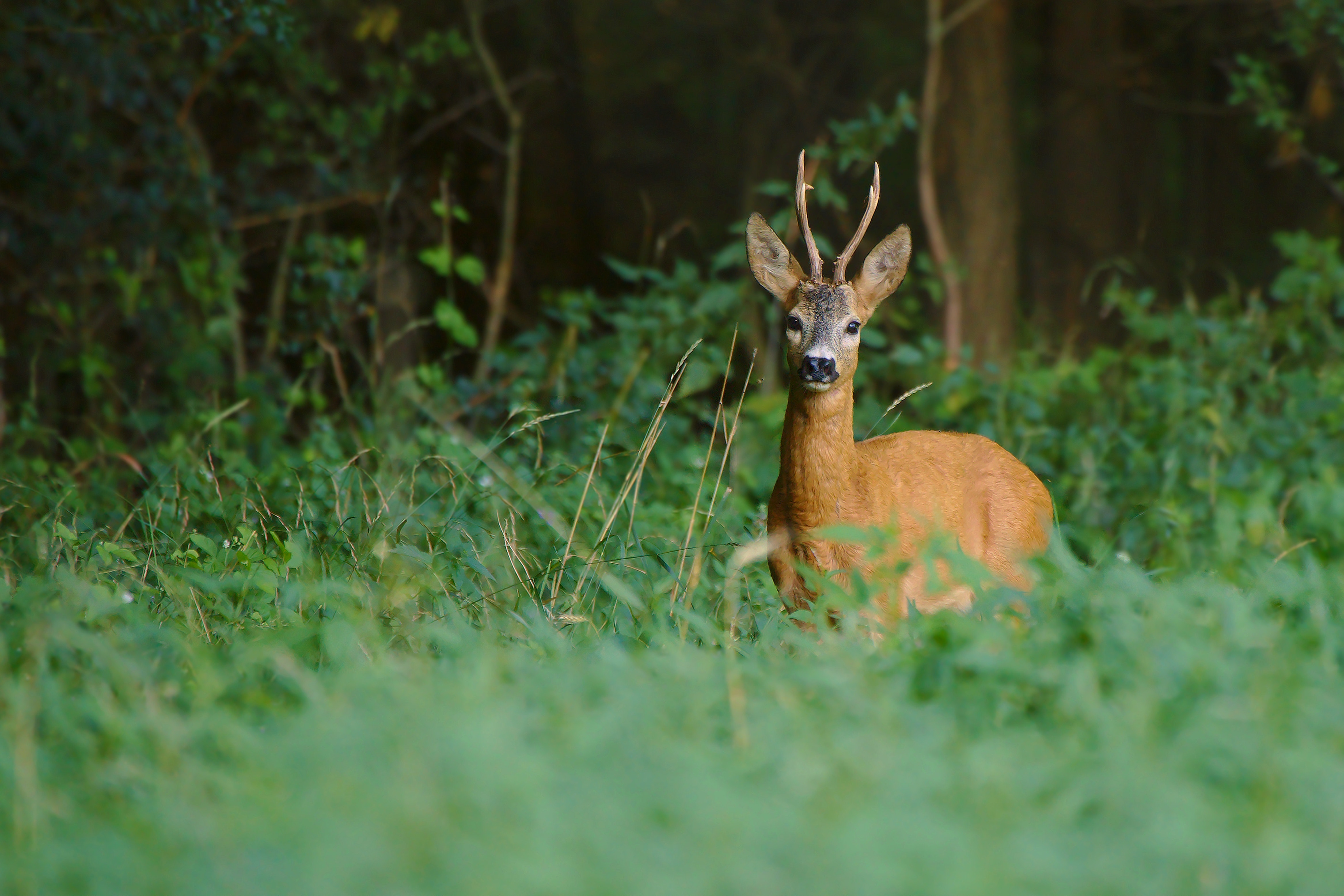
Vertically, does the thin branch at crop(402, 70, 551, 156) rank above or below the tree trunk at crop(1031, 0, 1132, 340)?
above

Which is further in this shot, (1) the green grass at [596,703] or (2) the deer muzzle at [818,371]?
(2) the deer muzzle at [818,371]

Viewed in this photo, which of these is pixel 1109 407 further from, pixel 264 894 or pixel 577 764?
pixel 264 894

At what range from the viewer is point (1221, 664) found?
2529 millimetres

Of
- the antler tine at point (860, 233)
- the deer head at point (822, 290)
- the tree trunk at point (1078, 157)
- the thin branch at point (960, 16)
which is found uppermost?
the thin branch at point (960, 16)

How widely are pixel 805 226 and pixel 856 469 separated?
75 centimetres

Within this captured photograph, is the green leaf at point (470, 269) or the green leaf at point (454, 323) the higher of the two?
the green leaf at point (470, 269)

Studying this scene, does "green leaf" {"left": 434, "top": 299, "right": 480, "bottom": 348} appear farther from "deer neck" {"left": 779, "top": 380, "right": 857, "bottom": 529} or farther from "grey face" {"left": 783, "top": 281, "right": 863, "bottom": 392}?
"deer neck" {"left": 779, "top": 380, "right": 857, "bottom": 529}

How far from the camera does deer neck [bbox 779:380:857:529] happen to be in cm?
425

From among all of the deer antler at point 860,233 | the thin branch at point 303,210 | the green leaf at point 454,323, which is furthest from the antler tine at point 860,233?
the thin branch at point 303,210

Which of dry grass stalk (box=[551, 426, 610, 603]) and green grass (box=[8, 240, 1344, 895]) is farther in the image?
dry grass stalk (box=[551, 426, 610, 603])

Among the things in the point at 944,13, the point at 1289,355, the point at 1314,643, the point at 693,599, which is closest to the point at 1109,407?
the point at 1289,355

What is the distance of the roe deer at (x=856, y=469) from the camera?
4.20 meters

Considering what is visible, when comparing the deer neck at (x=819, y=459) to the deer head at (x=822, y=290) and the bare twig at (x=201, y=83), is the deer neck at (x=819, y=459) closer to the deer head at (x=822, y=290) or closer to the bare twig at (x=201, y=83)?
the deer head at (x=822, y=290)

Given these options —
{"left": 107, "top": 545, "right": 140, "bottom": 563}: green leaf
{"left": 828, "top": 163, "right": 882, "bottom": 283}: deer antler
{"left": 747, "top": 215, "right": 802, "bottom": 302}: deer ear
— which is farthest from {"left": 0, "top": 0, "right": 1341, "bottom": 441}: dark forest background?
{"left": 828, "top": 163, "right": 882, "bottom": 283}: deer antler
